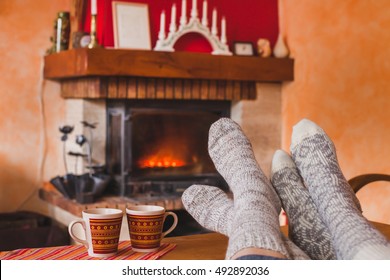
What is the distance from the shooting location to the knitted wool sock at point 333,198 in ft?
2.35

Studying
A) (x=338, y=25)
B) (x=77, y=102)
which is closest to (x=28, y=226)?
(x=77, y=102)

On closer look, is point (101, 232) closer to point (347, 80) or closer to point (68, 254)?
point (68, 254)

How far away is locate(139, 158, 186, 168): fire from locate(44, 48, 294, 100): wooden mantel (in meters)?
0.35

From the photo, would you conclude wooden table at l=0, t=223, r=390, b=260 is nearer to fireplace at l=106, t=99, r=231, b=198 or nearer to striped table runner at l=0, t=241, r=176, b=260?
striped table runner at l=0, t=241, r=176, b=260

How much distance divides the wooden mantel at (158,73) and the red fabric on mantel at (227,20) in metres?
0.16

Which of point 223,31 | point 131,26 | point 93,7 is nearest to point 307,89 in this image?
point 223,31

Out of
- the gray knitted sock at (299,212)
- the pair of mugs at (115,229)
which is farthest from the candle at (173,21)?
the pair of mugs at (115,229)

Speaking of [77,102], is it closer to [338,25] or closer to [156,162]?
[156,162]

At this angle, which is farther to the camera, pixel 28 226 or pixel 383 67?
pixel 28 226

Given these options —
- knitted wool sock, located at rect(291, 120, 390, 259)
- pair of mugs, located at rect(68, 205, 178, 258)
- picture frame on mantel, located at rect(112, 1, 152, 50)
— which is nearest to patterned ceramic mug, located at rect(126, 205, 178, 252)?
pair of mugs, located at rect(68, 205, 178, 258)

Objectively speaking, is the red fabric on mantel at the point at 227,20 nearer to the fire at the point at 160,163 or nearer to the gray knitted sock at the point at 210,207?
the fire at the point at 160,163

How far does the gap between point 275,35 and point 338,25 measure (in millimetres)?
507

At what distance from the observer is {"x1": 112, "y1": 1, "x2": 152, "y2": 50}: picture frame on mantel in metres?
3.02

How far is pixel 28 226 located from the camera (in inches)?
122
